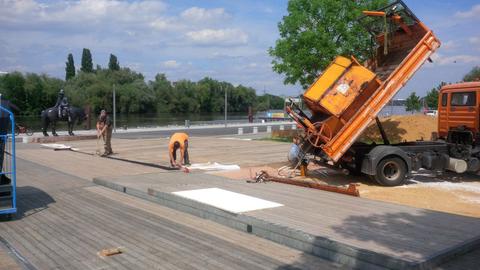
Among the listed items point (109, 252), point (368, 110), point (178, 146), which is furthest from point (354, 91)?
point (109, 252)

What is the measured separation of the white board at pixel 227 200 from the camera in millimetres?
8469

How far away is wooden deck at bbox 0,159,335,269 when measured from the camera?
6047 mm

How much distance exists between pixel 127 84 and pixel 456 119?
9936cm

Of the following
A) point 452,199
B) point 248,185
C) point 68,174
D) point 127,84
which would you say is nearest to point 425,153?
point 452,199

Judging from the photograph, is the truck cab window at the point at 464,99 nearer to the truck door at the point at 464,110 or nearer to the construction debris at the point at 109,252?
the truck door at the point at 464,110

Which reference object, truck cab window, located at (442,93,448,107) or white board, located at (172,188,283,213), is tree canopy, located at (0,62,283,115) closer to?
truck cab window, located at (442,93,448,107)

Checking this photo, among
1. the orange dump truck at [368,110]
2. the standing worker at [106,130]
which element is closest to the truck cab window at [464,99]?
the orange dump truck at [368,110]

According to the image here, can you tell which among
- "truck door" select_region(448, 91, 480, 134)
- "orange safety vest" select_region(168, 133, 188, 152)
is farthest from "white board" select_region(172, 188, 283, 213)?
"truck door" select_region(448, 91, 480, 134)

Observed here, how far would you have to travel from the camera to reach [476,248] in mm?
6234

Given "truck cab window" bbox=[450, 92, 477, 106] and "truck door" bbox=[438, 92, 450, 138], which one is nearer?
"truck cab window" bbox=[450, 92, 477, 106]

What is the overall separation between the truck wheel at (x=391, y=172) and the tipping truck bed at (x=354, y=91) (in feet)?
2.97

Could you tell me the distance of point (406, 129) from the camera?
25.2 metres

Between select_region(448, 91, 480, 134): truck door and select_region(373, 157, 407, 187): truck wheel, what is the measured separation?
271 centimetres

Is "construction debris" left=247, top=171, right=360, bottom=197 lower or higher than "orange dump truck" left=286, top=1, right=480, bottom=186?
lower
